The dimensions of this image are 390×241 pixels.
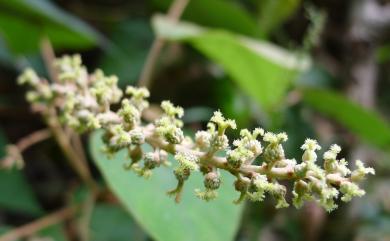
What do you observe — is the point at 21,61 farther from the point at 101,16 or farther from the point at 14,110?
the point at 101,16

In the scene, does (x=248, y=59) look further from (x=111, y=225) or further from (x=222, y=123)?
(x=222, y=123)

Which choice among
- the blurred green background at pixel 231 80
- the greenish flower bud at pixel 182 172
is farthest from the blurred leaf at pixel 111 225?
the greenish flower bud at pixel 182 172

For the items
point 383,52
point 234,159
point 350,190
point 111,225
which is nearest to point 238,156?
point 234,159

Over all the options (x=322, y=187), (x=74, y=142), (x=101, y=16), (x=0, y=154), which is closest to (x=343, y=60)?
(x=101, y=16)

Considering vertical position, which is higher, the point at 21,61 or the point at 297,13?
the point at 297,13

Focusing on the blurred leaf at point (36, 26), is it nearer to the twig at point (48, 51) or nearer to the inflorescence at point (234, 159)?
the twig at point (48, 51)

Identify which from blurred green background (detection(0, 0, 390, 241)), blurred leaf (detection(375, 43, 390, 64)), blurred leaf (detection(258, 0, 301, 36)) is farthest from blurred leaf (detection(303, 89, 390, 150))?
blurred leaf (detection(375, 43, 390, 64))

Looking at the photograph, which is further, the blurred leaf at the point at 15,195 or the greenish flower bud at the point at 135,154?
the blurred leaf at the point at 15,195
